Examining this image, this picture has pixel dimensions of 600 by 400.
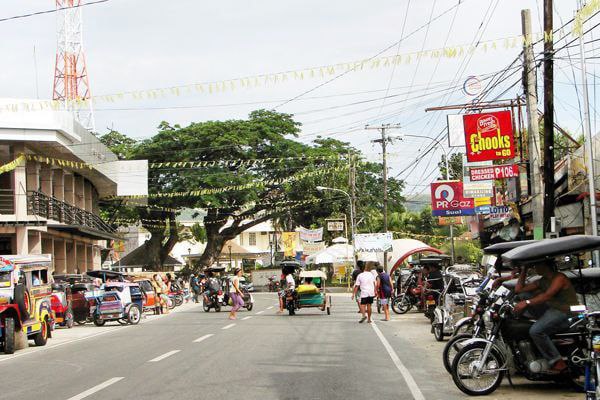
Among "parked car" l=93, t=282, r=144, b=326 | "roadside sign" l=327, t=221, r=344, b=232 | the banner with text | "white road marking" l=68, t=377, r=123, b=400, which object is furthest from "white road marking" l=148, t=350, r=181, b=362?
the banner with text

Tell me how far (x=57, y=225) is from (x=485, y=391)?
31.1 m

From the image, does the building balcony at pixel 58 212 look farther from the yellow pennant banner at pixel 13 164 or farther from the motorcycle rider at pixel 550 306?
the motorcycle rider at pixel 550 306

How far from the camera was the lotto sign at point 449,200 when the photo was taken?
3791 centimetres

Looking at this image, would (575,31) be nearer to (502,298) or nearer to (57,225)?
(502,298)

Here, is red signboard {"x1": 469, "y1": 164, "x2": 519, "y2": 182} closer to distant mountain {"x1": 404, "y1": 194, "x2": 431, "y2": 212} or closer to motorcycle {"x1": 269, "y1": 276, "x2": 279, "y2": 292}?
distant mountain {"x1": 404, "y1": 194, "x2": 431, "y2": 212}

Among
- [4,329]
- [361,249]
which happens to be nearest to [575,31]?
[4,329]

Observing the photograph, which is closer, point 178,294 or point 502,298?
point 502,298

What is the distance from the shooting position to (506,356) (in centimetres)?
1050

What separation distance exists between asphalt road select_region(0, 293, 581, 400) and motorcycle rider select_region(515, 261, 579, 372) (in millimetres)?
626

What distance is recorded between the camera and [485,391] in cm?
1027

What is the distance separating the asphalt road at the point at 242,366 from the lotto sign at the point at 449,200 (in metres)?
16.4

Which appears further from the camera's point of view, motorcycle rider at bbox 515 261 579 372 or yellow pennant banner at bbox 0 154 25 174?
yellow pennant banner at bbox 0 154 25 174

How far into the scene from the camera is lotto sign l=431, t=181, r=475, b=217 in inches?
1492

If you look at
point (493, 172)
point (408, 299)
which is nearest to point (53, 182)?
point (408, 299)
